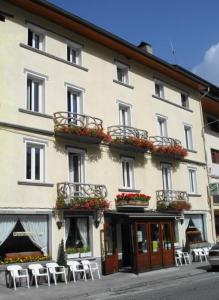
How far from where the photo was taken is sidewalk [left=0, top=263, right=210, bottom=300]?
1374 cm

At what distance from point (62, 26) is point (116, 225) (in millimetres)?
10549

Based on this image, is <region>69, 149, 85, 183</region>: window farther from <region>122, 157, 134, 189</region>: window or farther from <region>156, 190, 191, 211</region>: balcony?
<region>156, 190, 191, 211</region>: balcony

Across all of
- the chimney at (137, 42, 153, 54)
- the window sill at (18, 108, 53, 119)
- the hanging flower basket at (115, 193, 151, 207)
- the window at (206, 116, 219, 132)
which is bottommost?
the hanging flower basket at (115, 193, 151, 207)

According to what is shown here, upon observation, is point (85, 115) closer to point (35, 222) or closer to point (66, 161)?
point (66, 161)

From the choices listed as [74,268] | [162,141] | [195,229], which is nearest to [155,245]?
[74,268]

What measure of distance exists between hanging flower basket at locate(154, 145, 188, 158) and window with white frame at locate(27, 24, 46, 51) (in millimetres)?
8855

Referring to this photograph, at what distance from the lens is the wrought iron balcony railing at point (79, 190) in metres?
18.4

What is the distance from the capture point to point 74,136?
62.2 feet

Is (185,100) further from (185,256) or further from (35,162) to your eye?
(35,162)

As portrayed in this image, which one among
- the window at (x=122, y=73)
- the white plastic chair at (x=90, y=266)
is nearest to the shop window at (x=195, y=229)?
the white plastic chair at (x=90, y=266)

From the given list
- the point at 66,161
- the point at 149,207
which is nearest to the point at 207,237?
the point at 149,207

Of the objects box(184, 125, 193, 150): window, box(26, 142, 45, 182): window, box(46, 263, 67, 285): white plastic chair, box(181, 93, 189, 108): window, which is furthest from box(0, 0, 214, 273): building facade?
box(181, 93, 189, 108): window

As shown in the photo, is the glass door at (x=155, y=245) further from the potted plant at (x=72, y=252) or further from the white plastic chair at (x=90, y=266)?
the potted plant at (x=72, y=252)

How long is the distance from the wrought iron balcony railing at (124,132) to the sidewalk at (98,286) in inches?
279
